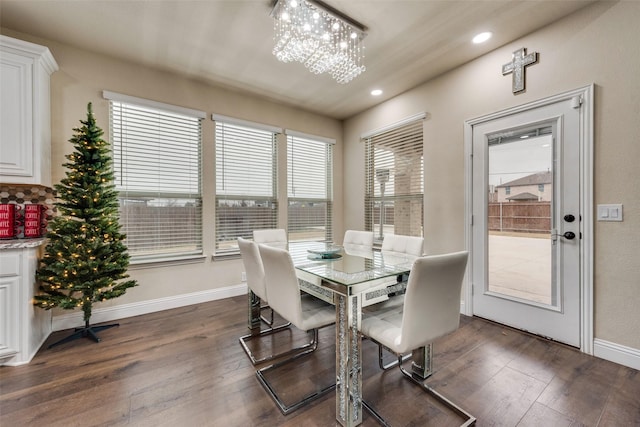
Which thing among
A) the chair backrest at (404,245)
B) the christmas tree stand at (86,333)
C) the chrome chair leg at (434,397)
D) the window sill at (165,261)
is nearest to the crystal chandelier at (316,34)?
the chair backrest at (404,245)

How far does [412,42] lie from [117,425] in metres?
3.68

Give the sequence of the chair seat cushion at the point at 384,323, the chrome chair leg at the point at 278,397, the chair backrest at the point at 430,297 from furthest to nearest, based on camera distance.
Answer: the chrome chair leg at the point at 278,397
the chair seat cushion at the point at 384,323
the chair backrest at the point at 430,297

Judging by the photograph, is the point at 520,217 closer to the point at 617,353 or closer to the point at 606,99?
the point at 606,99

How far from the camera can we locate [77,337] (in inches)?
94.7

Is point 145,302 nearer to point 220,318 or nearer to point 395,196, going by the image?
point 220,318

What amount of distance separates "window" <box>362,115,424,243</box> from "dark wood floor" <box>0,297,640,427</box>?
5.50ft

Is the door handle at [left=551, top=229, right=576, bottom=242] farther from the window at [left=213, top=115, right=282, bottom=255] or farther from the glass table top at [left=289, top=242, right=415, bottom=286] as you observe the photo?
the window at [left=213, top=115, right=282, bottom=255]

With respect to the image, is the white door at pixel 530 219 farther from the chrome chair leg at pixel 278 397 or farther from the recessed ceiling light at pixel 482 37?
the chrome chair leg at pixel 278 397

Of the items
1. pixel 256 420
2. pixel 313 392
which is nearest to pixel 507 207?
pixel 313 392

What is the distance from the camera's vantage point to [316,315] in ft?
5.68

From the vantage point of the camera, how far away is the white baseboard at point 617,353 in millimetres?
1913

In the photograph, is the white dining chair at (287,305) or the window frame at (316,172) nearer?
the white dining chair at (287,305)

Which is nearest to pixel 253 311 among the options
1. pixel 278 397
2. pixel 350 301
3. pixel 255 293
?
pixel 255 293

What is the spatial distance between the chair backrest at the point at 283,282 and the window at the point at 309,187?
234cm
